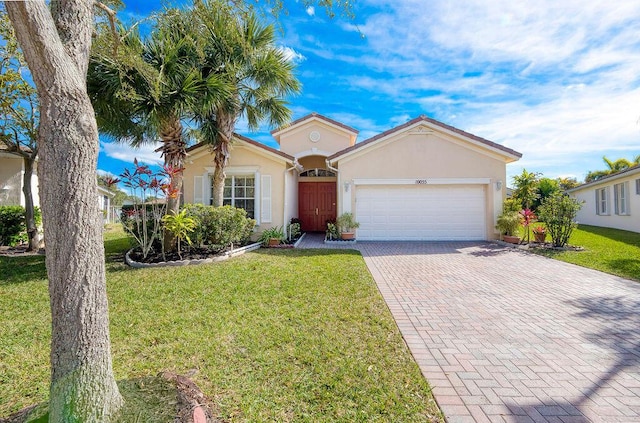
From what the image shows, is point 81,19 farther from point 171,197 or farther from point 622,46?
point 622,46

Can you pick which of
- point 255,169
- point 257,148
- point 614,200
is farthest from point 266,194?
point 614,200

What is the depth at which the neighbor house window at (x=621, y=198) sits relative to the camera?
53.5 feet

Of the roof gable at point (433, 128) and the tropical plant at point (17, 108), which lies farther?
the roof gable at point (433, 128)

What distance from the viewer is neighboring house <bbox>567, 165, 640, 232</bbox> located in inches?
611

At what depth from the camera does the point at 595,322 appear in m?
4.74

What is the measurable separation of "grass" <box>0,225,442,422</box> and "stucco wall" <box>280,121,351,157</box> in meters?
12.1

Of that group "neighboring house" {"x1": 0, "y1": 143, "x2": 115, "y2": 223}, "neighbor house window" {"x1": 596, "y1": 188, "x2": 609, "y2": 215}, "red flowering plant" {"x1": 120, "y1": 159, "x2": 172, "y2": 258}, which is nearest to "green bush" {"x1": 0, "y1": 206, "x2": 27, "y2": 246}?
"neighboring house" {"x1": 0, "y1": 143, "x2": 115, "y2": 223}

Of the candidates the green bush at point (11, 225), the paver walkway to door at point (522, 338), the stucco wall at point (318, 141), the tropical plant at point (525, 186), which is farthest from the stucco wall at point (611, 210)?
the green bush at point (11, 225)

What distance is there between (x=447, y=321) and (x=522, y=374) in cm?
149

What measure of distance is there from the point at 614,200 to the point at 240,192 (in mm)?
21819

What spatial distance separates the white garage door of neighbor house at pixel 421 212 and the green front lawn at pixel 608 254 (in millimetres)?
3090

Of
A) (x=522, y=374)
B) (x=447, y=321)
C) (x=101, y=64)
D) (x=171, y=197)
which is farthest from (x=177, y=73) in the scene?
(x=522, y=374)

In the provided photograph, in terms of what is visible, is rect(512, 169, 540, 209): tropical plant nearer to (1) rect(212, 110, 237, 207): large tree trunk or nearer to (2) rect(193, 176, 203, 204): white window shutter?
(1) rect(212, 110, 237, 207): large tree trunk

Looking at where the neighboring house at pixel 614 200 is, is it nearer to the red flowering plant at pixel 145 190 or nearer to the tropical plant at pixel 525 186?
the tropical plant at pixel 525 186
